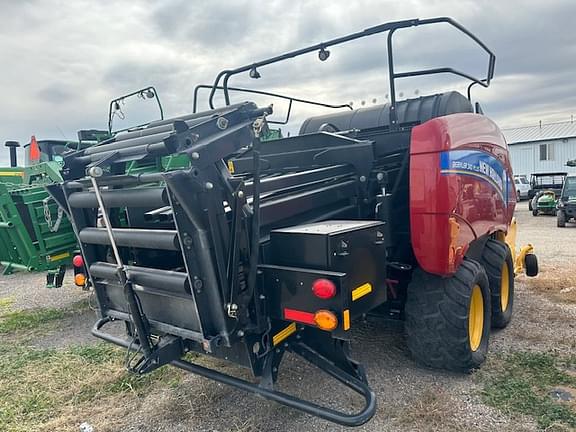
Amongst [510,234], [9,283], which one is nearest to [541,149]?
[510,234]

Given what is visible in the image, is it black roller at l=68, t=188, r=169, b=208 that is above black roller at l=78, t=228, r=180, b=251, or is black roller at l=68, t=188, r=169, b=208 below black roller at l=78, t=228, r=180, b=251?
above

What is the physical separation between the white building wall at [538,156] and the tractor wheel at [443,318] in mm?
31670

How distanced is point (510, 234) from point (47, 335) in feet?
17.3

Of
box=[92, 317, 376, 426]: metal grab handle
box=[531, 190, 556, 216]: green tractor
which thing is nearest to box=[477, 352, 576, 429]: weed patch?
box=[92, 317, 376, 426]: metal grab handle

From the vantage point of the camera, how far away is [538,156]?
106 feet

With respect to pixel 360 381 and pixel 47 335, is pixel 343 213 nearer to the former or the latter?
pixel 360 381

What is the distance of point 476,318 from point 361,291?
1.68 meters

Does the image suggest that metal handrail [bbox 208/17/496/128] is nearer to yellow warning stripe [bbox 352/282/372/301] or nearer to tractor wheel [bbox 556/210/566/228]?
yellow warning stripe [bbox 352/282/372/301]

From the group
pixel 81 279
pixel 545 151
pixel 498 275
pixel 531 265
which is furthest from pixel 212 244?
pixel 545 151

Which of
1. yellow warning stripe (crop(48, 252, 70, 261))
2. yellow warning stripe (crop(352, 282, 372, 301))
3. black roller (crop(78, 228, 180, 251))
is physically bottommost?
yellow warning stripe (crop(48, 252, 70, 261))

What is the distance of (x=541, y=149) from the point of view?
105 feet

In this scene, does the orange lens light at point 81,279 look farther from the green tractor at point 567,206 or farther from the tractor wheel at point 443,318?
the green tractor at point 567,206

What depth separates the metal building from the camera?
31062 millimetres

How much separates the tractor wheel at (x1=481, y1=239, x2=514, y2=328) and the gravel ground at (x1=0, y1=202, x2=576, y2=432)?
14 cm
